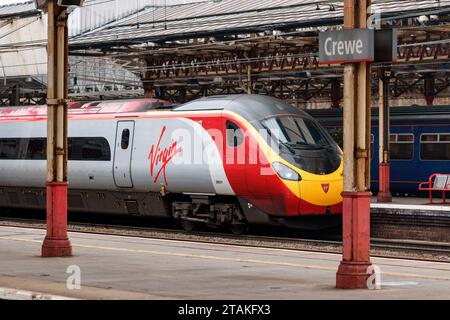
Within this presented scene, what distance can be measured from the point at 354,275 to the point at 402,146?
21.9 m

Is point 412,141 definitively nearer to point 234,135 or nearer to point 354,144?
point 234,135

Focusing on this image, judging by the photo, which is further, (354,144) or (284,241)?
(284,241)

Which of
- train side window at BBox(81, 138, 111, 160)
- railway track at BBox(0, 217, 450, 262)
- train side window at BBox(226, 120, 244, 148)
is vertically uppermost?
train side window at BBox(226, 120, 244, 148)

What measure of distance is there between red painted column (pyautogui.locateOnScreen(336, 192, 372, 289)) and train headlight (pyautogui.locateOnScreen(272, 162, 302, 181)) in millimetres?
8823

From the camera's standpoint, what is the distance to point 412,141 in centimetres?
3303

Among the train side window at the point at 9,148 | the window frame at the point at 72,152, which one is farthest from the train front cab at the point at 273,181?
the train side window at the point at 9,148

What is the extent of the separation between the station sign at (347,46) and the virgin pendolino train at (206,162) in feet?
29.5

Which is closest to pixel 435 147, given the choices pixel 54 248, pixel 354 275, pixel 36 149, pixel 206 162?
pixel 206 162

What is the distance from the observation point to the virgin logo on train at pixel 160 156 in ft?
76.0

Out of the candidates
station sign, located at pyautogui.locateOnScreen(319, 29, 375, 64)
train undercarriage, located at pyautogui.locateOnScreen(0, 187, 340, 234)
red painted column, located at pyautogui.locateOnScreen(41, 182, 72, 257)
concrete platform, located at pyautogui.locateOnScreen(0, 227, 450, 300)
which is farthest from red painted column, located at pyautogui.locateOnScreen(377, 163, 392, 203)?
station sign, located at pyautogui.locateOnScreen(319, 29, 375, 64)

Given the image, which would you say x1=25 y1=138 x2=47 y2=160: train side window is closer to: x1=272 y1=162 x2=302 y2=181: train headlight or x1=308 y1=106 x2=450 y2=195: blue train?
x1=272 y1=162 x2=302 y2=181: train headlight

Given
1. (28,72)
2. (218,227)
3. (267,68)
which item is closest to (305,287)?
(218,227)

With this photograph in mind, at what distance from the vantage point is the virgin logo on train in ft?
Answer: 76.0
